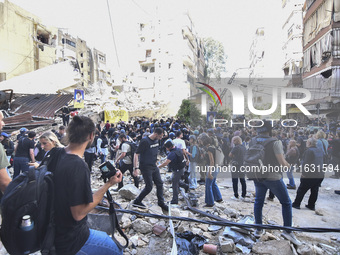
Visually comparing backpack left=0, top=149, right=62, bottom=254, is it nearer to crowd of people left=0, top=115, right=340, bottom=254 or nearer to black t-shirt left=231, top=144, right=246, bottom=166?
crowd of people left=0, top=115, right=340, bottom=254

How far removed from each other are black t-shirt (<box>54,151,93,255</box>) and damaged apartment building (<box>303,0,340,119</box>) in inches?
192

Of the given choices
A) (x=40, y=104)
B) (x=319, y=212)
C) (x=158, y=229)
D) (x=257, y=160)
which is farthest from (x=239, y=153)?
(x=40, y=104)

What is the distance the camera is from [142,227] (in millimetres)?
3770

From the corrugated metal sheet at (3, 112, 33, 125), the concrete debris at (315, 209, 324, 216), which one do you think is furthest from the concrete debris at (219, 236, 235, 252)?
the corrugated metal sheet at (3, 112, 33, 125)

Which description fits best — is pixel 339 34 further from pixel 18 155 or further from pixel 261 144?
pixel 18 155

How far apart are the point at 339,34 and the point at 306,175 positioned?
7.53 meters

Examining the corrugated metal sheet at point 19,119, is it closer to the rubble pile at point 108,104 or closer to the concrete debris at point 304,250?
the rubble pile at point 108,104

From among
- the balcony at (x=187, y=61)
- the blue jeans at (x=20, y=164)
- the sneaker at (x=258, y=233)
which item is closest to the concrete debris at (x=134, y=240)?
the sneaker at (x=258, y=233)

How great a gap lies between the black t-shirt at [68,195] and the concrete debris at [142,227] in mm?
2332

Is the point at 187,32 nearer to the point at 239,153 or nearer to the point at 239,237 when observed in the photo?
the point at 239,153

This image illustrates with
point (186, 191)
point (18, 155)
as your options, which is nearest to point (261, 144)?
point (186, 191)

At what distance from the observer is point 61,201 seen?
1.52m

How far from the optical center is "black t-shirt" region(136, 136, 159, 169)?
15.3ft

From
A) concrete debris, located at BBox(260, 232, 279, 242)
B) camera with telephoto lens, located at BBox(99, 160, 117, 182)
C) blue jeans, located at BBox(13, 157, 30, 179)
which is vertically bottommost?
concrete debris, located at BBox(260, 232, 279, 242)
